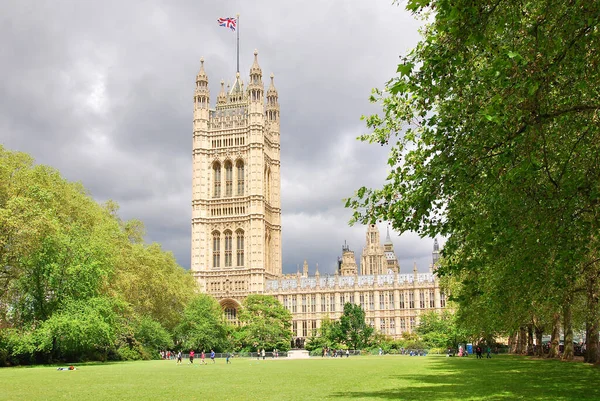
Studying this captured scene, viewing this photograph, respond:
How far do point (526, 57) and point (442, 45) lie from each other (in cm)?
172

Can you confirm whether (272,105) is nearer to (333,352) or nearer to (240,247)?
(240,247)

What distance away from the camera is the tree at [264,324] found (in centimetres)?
7331

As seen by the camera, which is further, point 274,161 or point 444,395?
point 274,161

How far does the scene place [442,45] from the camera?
1185 cm

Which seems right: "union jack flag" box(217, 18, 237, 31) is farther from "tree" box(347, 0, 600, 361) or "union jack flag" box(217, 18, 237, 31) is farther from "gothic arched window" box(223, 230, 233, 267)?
"tree" box(347, 0, 600, 361)

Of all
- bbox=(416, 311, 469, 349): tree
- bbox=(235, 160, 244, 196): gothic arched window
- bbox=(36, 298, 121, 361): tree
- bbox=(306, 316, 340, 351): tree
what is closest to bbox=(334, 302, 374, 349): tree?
bbox=(306, 316, 340, 351): tree

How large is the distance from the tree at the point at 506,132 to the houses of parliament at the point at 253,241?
286 feet

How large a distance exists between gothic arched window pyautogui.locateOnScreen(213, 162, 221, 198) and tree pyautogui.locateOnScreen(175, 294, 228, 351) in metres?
41.8

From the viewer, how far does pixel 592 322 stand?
92.8 feet

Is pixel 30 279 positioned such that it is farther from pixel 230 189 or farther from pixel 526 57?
pixel 230 189

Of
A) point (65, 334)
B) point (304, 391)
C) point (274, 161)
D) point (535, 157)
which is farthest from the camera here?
point (274, 161)

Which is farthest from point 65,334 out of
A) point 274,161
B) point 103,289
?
point 274,161

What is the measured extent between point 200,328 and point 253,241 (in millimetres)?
39882

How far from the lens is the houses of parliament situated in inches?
4099
